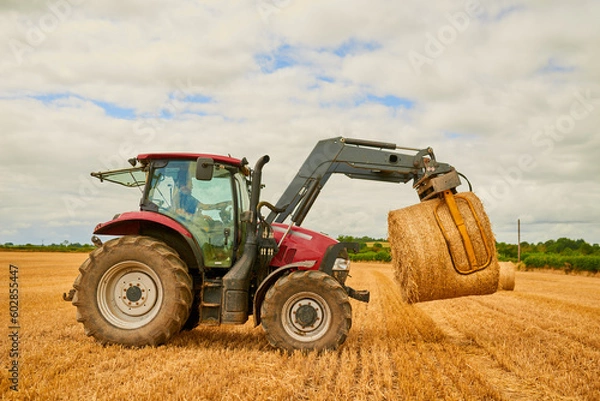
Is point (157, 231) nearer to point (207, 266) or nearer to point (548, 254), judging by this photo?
point (207, 266)

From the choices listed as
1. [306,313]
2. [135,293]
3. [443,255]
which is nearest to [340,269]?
[306,313]

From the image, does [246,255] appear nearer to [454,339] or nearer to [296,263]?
[296,263]

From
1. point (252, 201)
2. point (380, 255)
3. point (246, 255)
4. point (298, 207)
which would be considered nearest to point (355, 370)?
point (246, 255)

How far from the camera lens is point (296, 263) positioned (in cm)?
627

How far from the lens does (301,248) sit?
6.69 m

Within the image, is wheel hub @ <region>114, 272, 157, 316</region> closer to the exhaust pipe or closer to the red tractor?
the red tractor

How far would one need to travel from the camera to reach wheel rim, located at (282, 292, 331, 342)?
19.9ft

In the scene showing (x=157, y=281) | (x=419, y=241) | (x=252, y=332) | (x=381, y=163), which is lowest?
(x=252, y=332)

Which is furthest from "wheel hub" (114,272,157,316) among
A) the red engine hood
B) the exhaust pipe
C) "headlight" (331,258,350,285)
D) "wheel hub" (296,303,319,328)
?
"headlight" (331,258,350,285)

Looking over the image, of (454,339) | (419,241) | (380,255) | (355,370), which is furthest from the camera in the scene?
(380,255)

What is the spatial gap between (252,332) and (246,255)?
5.63ft

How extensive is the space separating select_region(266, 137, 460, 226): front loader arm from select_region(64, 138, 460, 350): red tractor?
1.86 ft

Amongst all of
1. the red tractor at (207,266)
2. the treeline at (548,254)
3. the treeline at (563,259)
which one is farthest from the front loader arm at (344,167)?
the treeline at (563,259)

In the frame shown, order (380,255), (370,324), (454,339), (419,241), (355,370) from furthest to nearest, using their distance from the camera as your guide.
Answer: (380,255), (370,324), (454,339), (419,241), (355,370)
